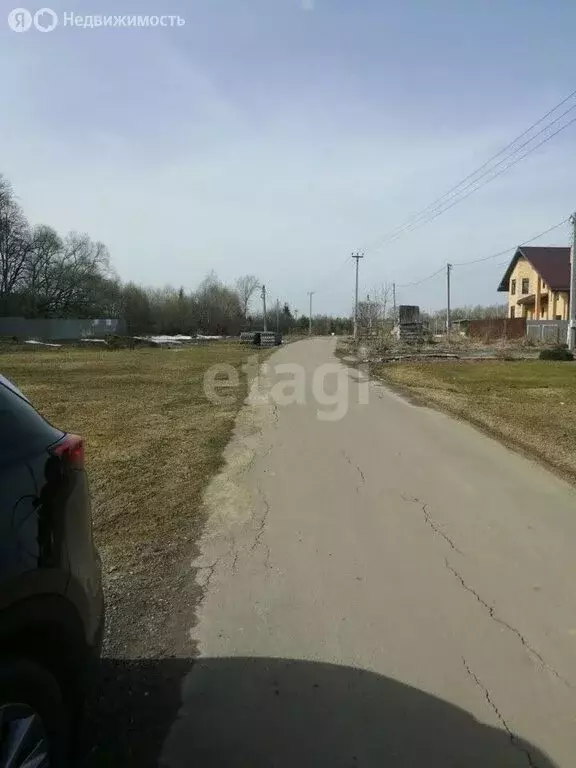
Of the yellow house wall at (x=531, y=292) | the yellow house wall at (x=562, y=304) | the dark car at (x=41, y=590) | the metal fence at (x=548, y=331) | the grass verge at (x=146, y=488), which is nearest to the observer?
the dark car at (x=41, y=590)

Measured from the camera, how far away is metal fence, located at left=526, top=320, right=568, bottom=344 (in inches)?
1612

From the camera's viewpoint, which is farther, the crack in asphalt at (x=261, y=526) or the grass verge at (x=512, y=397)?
the grass verge at (x=512, y=397)

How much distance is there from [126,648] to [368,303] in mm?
48130

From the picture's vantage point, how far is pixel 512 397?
14.7m

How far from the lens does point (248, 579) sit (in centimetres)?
425

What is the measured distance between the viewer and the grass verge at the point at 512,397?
8.77 m

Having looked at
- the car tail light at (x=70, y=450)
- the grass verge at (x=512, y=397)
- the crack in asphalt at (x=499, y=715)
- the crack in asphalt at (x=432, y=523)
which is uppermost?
the car tail light at (x=70, y=450)

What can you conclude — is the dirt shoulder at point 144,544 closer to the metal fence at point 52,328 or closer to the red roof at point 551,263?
the red roof at point 551,263

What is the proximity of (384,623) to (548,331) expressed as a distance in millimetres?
45601

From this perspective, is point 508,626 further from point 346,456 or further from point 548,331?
point 548,331

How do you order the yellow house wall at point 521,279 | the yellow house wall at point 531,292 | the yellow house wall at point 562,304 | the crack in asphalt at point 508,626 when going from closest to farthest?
the crack in asphalt at point 508,626 → the yellow house wall at point 562,304 → the yellow house wall at point 531,292 → the yellow house wall at point 521,279

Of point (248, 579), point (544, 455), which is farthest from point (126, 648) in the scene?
point (544, 455)

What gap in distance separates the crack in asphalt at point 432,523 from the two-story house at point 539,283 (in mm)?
50717

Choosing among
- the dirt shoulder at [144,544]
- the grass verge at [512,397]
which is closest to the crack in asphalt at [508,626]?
the dirt shoulder at [144,544]
